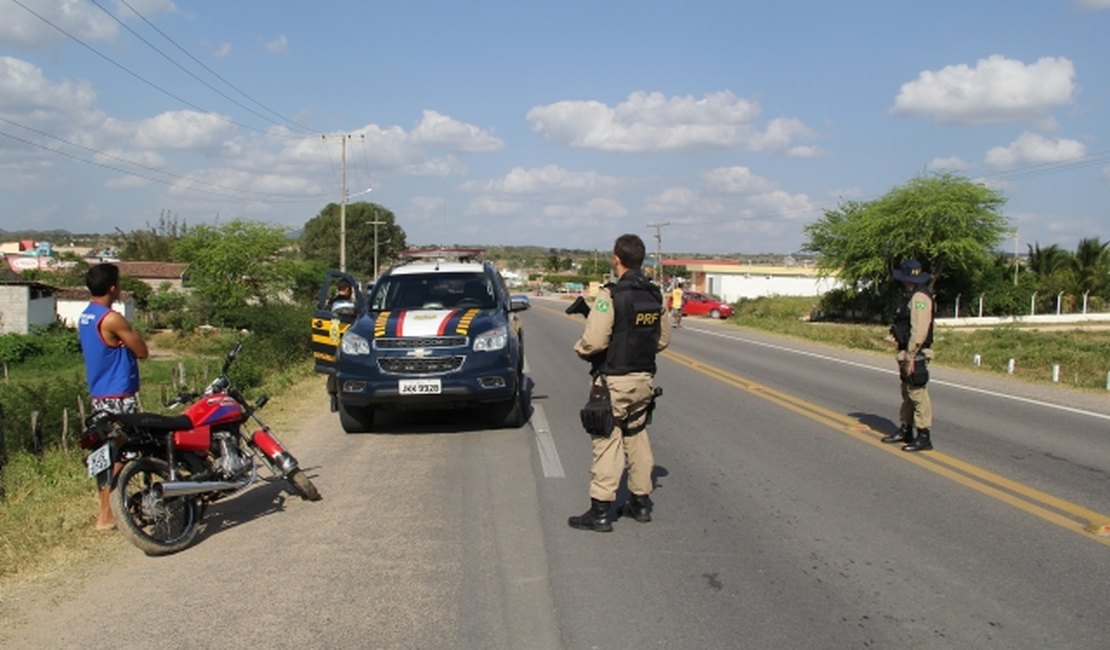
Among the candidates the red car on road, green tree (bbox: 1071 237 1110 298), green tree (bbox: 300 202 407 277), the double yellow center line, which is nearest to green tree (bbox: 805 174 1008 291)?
the red car on road

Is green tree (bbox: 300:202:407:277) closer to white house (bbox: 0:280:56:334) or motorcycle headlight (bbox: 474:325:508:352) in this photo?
white house (bbox: 0:280:56:334)

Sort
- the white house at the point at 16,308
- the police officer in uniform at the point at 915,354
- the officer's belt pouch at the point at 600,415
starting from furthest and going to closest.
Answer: the white house at the point at 16,308 → the police officer in uniform at the point at 915,354 → the officer's belt pouch at the point at 600,415

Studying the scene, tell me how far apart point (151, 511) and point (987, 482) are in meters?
6.42

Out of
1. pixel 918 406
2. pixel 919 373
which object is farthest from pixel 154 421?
pixel 918 406

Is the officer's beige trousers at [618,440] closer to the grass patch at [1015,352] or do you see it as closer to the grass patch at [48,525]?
the grass patch at [48,525]

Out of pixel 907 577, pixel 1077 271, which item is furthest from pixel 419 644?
pixel 1077 271

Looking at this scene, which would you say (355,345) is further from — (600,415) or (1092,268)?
(1092,268)

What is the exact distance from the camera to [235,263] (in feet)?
170

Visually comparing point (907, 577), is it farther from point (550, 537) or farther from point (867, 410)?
point (867, 410)

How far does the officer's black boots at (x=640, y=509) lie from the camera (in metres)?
6.36

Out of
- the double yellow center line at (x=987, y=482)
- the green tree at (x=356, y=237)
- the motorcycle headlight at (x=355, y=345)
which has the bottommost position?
the double yellow center line at (x=987, y=482)

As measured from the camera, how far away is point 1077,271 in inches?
2766

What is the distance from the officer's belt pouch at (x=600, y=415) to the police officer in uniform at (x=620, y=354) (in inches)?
1.8

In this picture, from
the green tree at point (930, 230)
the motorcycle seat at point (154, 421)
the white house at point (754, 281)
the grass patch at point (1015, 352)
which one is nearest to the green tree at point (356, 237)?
the white house at point (754, 281)
